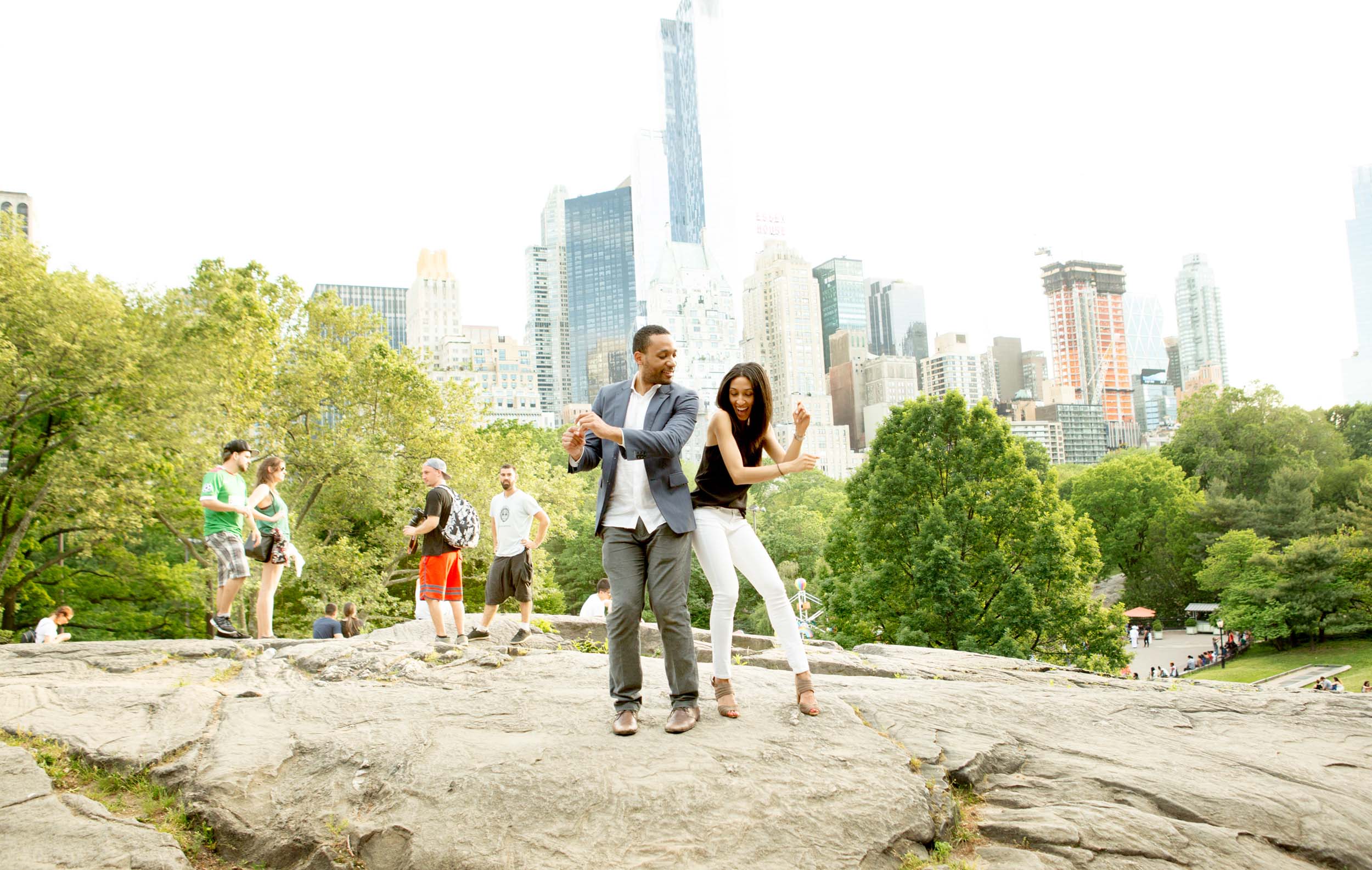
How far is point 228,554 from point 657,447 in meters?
6.36

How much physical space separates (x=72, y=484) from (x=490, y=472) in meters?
11.7

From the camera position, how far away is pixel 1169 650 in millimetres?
48531

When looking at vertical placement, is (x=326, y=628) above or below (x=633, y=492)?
below

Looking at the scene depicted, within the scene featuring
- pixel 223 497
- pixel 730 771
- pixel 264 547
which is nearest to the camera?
pixel 730 771

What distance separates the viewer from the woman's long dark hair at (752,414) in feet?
17.4

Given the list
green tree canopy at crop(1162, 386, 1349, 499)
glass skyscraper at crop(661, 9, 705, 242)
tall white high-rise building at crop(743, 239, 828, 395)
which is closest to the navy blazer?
green tree canopy at crop(1162, 386, 1349, 499)

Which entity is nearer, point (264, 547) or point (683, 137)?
point (264, 547)

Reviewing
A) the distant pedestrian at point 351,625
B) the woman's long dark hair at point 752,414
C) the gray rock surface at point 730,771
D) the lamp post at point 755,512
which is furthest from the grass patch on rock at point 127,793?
the lamp post at point 755,512

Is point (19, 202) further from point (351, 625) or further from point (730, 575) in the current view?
point (730, 575)

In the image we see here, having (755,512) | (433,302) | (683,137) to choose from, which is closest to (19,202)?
(755,512)

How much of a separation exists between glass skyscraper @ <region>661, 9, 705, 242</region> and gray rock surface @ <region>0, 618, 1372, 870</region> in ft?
610

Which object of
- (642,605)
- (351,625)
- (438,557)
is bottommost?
(351,625)

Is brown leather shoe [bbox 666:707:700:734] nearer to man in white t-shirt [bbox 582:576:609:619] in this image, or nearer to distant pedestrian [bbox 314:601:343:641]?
man in white t-shirt [bbox 582:576:609:619]

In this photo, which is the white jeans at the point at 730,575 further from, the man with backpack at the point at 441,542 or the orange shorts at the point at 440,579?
the orange shorts at the point at 440,579
